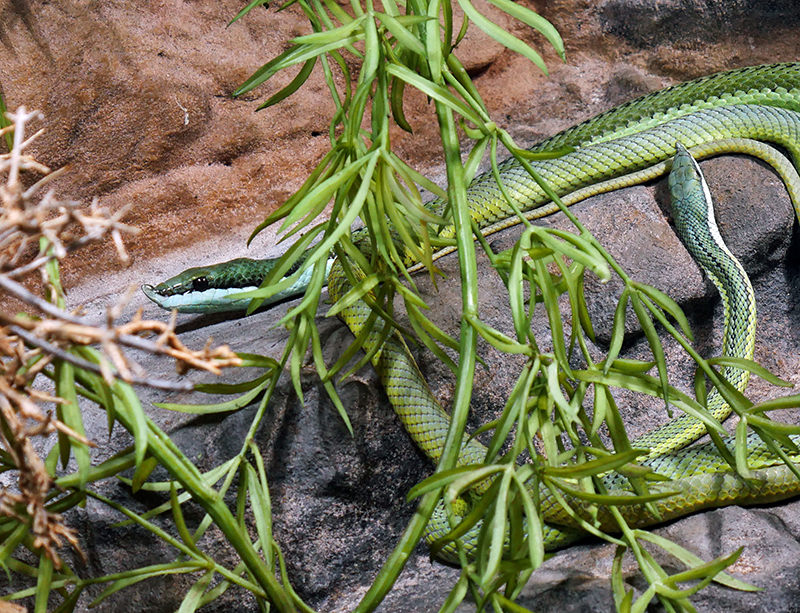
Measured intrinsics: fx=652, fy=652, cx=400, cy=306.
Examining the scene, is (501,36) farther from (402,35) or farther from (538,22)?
(402,35)

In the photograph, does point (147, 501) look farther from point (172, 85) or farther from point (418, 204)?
point (172, 85)

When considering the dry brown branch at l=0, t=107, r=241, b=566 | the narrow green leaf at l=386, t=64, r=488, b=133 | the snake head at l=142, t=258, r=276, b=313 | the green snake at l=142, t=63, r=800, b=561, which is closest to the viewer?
the dry brown branch at l=0, t=107, r=241, b=566

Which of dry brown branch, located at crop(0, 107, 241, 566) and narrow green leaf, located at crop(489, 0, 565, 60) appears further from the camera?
narrow green leaf, located at crop(489, 0, 565, 60)

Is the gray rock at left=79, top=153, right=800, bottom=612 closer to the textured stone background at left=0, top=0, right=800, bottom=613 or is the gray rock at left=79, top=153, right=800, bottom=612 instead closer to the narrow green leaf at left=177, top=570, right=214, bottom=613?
the textured stone background at left=0, top=0, right=800, bottom=613

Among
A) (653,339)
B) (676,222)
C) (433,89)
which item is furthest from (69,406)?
(676,222)

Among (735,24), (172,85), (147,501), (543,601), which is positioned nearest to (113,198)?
(172,85)

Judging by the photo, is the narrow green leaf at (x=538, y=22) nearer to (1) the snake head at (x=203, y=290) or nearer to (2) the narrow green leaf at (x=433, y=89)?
(2) the narrow green leaf at (x=433, y=89)

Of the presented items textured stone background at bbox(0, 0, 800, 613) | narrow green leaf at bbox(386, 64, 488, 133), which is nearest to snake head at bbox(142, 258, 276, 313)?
textured stone background at bbox(0, 0, 800, 613)

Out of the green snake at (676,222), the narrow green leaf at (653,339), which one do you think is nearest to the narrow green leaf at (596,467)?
the narrow green leaf at (653,339)
